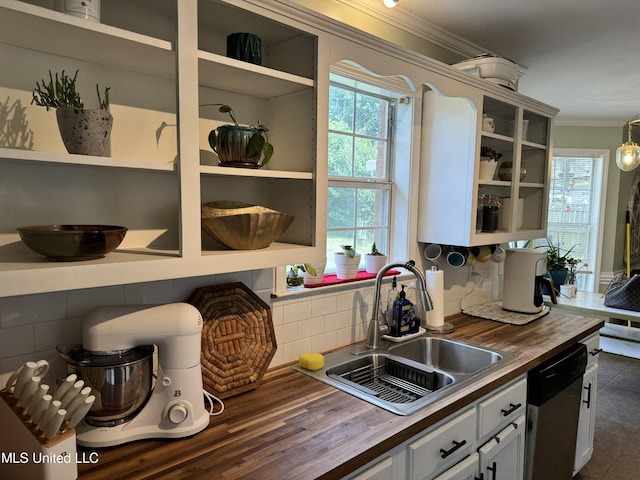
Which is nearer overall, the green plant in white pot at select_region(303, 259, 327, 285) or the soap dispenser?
the green plant in white pot at select_region(303, 259, 327, 285)

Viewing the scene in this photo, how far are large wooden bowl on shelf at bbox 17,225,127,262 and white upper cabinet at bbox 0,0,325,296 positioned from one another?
1.1 inches

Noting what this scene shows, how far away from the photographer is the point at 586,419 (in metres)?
2.44

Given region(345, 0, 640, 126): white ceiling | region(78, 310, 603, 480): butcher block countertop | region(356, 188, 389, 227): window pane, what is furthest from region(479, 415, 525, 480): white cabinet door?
region(345, 0, 640, 126): white ceiling

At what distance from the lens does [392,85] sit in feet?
7.21

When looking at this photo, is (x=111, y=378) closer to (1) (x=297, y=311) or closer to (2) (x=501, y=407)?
(1) (x=297, y=311)

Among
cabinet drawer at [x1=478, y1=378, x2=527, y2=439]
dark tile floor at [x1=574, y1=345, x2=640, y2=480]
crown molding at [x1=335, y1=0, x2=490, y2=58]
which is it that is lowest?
dark tile floor at [x1=574, y1=345, x2=640, y2=480]

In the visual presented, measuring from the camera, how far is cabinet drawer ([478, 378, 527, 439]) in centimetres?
165

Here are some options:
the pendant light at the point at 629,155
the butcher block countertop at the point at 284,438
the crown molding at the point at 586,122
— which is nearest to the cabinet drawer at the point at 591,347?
the butcher block countertop at the point at 284,438

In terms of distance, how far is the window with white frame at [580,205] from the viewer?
19.0 ft

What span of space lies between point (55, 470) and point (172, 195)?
0.81 m

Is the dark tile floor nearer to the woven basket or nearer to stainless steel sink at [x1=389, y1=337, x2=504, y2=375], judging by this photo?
stainless steel sink at [x1=389, y1=337, x2=504, y2=375]

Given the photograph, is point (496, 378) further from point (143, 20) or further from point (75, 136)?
point (143, 20)

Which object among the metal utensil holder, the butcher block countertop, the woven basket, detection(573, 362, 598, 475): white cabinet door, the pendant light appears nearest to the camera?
the metal utensil holder

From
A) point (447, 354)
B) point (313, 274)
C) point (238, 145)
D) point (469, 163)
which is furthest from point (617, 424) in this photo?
point (238, 145)
